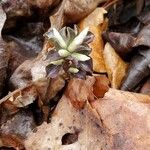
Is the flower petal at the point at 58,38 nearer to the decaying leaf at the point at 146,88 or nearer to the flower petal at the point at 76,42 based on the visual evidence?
the flower petal at the point at 76,42

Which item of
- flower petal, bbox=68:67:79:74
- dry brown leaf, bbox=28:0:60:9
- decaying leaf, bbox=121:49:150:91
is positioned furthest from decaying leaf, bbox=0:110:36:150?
dry brown leaf, bbox=28:0:60:9

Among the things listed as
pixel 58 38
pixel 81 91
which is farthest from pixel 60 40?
pixel 81 91

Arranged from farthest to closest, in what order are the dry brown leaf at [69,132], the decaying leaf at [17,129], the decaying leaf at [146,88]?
1. the decaying leaf at [146,88]
2. the decaying leaf at [17,129]
3. the dry brown leaf at [69,132]

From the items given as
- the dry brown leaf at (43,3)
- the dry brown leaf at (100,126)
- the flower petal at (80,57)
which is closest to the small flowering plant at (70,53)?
the flower petal at (80,57)

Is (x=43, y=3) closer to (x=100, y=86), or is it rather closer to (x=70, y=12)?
(x=70, y=12)

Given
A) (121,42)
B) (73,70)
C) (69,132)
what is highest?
(73,70)

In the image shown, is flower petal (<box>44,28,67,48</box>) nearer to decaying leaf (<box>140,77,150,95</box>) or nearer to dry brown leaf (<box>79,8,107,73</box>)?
dry brown leaf (<box>79,8,107,73</box>)

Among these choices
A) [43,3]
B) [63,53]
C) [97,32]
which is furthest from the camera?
[43,3]
